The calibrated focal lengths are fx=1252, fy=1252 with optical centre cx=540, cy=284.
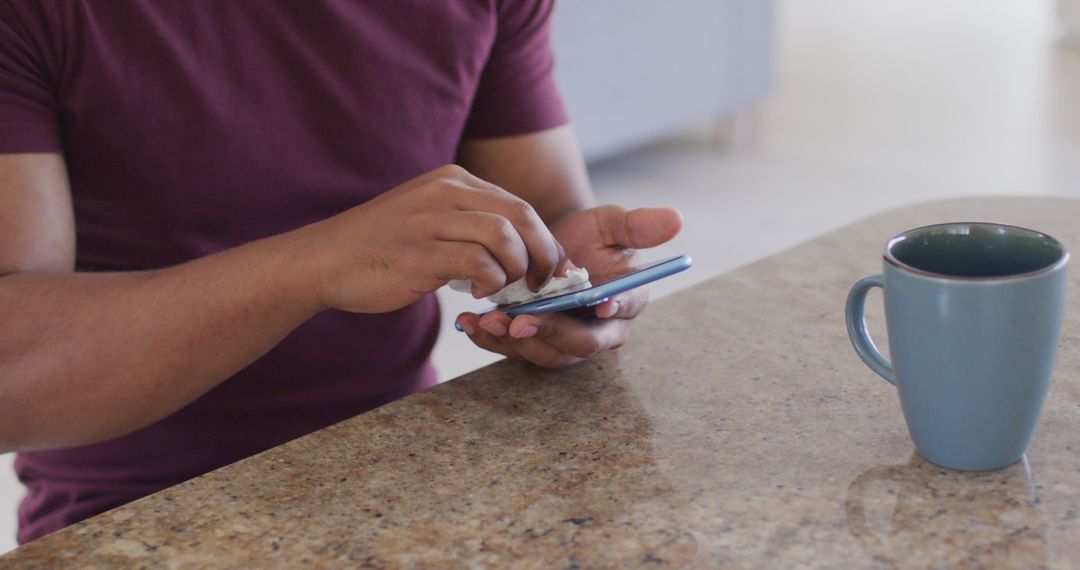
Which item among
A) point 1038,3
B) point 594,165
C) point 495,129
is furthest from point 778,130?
point 495,129

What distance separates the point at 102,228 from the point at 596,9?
2176 millimetres

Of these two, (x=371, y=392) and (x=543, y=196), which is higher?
(x=543, y=196)

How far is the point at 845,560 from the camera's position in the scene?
58 cm

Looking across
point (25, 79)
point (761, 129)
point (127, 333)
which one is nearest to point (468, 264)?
point (127, 333)

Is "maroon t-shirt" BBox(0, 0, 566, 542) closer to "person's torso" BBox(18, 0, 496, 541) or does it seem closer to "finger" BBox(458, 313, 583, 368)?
"person's torso" BBox(18, 0, 496, 541)

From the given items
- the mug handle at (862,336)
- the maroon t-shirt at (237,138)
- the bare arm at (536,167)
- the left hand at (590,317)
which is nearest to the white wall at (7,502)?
the maroon t-shirt at (237,138)

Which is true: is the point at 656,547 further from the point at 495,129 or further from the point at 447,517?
the point at 495,129

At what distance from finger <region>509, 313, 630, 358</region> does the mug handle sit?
0.17 metres

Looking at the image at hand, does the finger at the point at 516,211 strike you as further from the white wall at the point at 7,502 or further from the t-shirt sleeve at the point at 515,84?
the white wall at the point at 7,502

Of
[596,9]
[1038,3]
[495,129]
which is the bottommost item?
[1038,3]

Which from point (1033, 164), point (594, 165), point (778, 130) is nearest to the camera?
point (1033, 164)

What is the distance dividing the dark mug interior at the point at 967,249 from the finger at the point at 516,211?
0.67 ft

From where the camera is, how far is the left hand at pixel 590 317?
0.79 metres

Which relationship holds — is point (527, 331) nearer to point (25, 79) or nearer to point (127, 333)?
point (127, 333)
